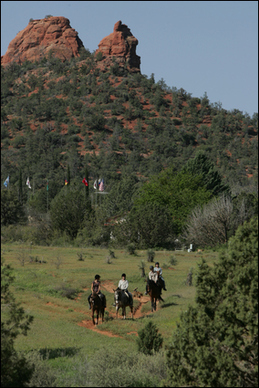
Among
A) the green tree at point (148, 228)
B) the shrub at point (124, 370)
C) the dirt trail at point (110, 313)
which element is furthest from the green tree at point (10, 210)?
Answer: the shrub at point (124, 370)

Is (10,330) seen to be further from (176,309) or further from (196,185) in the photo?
(196,185)

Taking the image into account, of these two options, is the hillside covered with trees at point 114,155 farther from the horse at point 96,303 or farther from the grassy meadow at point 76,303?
the horse at point 96,303

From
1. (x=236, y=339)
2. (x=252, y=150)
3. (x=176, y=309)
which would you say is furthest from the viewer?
(x=252, y=150)

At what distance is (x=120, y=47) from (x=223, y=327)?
176 m

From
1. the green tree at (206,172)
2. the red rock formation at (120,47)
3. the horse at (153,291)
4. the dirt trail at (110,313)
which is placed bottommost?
the dirt trail at (110,313)

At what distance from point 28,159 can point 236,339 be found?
103968 mm

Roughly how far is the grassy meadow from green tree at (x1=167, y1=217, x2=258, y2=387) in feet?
7.46

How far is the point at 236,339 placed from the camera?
32.0 feet

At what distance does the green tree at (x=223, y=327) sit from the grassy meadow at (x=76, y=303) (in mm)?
2274

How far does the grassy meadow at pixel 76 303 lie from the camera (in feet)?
49.5

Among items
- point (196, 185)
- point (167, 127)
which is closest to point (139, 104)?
point (167, 127)

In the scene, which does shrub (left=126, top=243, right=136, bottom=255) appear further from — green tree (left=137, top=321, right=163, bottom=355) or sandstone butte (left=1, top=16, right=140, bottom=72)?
sandstone butte (left=1, top=16, right=140, bottom=72)

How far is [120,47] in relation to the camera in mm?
176500

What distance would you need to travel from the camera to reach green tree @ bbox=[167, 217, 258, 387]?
955 cm
